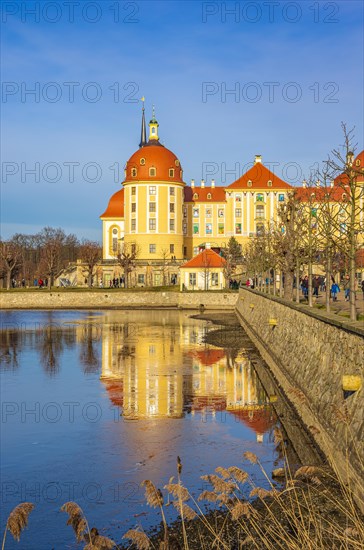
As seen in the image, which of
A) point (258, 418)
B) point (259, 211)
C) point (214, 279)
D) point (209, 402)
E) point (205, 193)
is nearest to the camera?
point (258, 418)

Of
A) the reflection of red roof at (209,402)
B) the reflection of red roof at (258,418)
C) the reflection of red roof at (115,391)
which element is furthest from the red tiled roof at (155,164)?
the reflection of red roof at (258,418)

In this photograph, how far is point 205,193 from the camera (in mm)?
100000

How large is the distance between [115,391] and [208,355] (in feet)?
31.8

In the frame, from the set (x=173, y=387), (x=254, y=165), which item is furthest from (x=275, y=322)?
(x=254, y=165)

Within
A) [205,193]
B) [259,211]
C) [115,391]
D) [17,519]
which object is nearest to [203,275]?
[259,211]

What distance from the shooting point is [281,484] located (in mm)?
11844

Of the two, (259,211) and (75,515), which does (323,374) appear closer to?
(75,515)

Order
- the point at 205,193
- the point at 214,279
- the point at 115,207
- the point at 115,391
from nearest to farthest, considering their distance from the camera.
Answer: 1. the point at 115,391
2. the point at 214,279
3. the point at 205,193
4. the point at 115,207

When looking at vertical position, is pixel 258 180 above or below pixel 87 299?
above

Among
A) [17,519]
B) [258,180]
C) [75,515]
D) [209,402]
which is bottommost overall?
[209,402]

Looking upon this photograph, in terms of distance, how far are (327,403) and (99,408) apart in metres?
7.21

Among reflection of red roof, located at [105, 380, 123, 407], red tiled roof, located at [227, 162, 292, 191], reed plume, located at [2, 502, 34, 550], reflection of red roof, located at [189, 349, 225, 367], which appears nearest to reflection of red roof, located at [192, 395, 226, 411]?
reflection of red roof, located at [105, 380, 123, 407]

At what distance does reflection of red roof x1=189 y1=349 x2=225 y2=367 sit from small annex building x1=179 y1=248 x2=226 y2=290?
38.3m

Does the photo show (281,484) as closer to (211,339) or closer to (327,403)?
(327,403)
